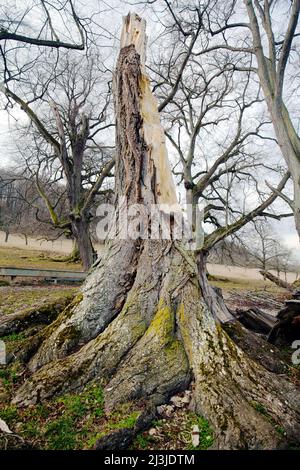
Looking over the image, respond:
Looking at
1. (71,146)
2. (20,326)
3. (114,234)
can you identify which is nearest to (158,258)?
(114,234)

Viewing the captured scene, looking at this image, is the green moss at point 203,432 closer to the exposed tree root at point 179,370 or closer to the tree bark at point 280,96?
the exposed tree root at point 179,370

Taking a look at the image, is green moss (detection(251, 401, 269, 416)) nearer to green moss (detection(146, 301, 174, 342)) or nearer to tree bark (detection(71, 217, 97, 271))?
green moss (detection(146, 301, 174, 342))

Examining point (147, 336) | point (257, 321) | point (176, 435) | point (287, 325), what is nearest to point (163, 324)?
point (147, 336)

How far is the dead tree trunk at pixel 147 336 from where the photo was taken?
2582mm

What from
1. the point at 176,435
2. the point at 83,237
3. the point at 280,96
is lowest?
the point at 176,435

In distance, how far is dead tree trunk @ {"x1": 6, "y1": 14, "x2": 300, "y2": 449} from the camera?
2.58m

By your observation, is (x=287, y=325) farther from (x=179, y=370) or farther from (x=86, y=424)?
(x=86, y=424)

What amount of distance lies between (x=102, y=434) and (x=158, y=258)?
80.0 inches

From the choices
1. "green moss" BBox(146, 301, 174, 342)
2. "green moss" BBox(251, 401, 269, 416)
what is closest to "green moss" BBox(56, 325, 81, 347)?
"green moss" BBox(146, 301, 174, 342)

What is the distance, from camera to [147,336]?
317 cm

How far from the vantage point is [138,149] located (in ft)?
14.0

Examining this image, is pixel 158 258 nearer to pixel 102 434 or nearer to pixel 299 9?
pixel 102 434

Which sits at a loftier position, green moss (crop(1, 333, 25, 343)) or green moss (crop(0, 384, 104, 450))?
green moss (crop(1, 333, 25, 343))

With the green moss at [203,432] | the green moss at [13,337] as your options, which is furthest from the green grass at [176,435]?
the green moss at [13,337]
